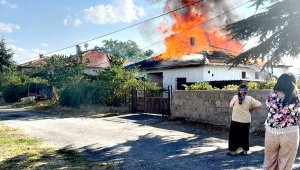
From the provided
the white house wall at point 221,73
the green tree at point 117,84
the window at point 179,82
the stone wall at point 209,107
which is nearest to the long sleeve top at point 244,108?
the stone wall at point 209,107

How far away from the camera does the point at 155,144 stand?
35.5 ft

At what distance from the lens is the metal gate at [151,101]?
19138 mm

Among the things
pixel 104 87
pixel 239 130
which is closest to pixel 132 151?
pixel 239 130

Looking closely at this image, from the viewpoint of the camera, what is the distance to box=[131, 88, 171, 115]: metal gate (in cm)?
1914

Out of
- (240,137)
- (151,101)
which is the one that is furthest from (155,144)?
(151,101)


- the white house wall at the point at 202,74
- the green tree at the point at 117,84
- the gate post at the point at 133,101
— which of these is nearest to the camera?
the gate post at the point at 133,101

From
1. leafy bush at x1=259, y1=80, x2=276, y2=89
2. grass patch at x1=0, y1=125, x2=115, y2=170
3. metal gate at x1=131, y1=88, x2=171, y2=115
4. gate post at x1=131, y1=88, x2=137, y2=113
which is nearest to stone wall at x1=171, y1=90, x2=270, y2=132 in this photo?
leafy bush at x1=259, y1=80, x2=276, y2=89

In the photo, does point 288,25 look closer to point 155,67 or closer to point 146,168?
point 146,168

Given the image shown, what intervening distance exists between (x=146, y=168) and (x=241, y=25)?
712 cm

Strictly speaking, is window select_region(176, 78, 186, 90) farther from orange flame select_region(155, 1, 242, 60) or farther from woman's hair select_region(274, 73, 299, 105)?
woman's hair select_region(274, 73, 299, 105)

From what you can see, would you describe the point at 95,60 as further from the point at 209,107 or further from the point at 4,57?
the point at 209,107

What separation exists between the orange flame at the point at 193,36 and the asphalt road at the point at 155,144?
11552 mm

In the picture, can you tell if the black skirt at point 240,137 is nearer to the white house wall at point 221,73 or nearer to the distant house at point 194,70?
the distant house at point 194,70

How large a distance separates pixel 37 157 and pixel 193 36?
2044cm
